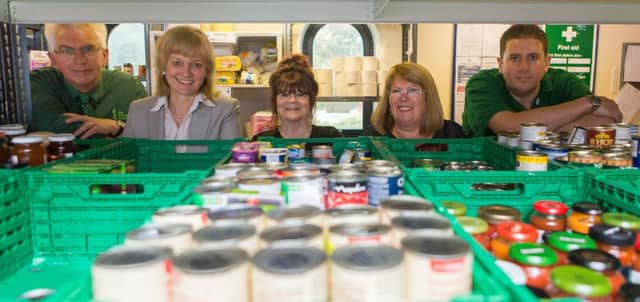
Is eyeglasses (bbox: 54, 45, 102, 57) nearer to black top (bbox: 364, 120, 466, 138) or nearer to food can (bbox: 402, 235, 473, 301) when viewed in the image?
black top (bbox: 364, 120, 466, 138)

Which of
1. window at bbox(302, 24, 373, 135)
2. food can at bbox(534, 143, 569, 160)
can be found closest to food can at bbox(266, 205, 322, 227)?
food can at bbox(534, 143, 569, 160)

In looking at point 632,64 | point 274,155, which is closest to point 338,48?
point 632,64

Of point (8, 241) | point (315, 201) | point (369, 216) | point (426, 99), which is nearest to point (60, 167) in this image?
point (8, 241)

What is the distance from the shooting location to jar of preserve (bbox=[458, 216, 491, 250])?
124 cm

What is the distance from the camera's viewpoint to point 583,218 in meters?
1.30

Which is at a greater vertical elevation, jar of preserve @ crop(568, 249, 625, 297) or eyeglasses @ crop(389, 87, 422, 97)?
eyeglasses @ crop(389, 87, 422, 97)

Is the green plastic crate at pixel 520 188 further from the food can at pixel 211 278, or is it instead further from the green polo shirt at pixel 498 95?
the green polo shirt at pixel 498 95

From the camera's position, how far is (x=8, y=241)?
1.47 meters

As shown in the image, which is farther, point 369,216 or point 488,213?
point 488,213

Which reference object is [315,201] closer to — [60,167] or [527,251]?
[527,251]

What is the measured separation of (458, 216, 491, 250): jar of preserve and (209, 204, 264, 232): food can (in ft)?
1.77

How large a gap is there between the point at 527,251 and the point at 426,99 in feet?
6.00

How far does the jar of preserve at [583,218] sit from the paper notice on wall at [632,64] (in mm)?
5077

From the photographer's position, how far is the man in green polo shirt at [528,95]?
103 inches
